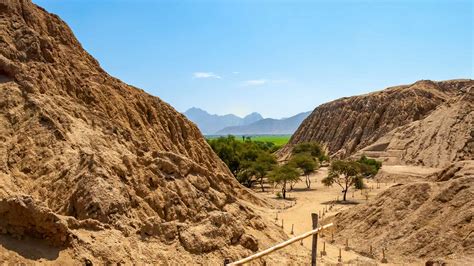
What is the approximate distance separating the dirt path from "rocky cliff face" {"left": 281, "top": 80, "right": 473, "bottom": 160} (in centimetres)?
3073

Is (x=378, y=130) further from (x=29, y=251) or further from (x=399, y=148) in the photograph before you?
(x=29, y=251)

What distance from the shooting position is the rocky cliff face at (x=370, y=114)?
84312mm

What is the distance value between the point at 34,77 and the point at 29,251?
34.5ft

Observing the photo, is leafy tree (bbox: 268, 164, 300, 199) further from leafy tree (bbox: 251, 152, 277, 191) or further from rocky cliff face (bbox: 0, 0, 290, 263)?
rocky cliff face (bbox: 0, 0, 290, 263)

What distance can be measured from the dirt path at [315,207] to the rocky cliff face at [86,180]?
139 inches

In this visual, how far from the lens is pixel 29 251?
11.6 metres

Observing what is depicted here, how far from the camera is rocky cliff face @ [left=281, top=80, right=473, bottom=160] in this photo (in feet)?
277

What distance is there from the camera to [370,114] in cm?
9156

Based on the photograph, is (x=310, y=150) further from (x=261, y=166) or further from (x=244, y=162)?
(x=261, y=166)

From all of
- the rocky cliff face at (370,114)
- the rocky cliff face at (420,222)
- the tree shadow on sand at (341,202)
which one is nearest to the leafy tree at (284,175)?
the tree shadow on sand at (341,202)

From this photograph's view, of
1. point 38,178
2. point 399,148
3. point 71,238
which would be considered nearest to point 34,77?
point 38,178

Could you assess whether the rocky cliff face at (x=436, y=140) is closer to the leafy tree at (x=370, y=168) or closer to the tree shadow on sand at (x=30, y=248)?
the leafy tree at (x=370, y=168)

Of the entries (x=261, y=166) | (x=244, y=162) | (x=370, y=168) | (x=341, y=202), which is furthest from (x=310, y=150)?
(x=341, y=202)

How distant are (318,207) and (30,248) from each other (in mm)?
28111
